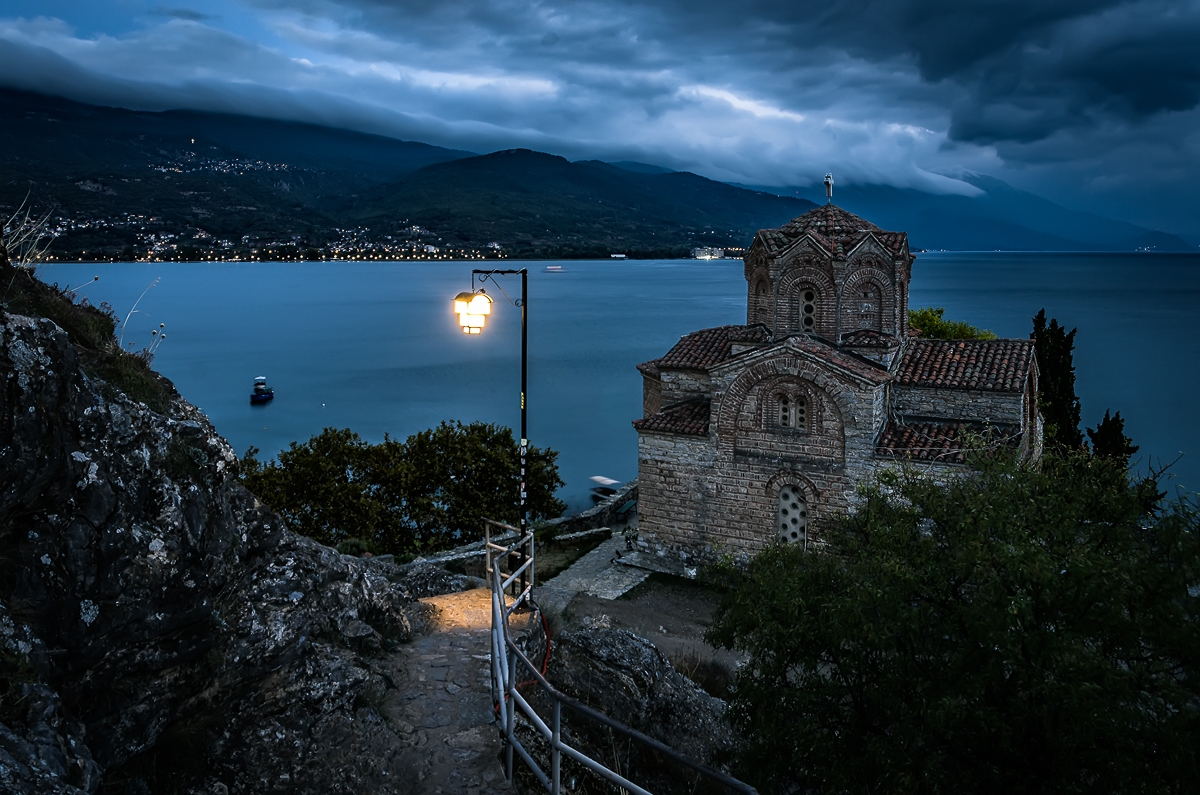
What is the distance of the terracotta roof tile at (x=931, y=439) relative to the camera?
15.9 metres

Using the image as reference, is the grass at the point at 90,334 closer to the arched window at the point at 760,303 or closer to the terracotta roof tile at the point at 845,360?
the terracotta roof tile at the point at 845,360

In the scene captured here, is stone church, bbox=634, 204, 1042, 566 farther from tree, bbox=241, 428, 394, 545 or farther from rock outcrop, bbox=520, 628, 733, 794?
rock outcrop, bbox=520, 628, 733, 794

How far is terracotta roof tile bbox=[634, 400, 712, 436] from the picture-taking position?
18141 millimetres

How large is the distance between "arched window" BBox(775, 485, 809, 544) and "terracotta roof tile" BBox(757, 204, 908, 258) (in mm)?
5854

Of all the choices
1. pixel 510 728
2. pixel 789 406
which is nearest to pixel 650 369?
pixel 789 406

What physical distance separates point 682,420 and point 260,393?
35.8 metres

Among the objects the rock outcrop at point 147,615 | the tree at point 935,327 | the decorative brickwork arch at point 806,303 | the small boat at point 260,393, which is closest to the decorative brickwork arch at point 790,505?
the decorative brickwork arch at point 806,303

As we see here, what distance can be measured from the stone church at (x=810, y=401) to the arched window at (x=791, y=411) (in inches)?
1.1

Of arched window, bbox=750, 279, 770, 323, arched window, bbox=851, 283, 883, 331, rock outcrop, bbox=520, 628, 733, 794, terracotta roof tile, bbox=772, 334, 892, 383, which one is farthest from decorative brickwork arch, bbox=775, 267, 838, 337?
rock outcrop, bbox=520, 628, 733, 794

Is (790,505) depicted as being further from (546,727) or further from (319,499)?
(546,727)

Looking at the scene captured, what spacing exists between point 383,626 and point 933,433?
12563mm

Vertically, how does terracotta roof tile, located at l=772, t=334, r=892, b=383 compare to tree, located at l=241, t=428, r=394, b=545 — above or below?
above

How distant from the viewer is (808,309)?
64.2 ft

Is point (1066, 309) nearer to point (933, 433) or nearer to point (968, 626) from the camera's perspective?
point (933, 433)
